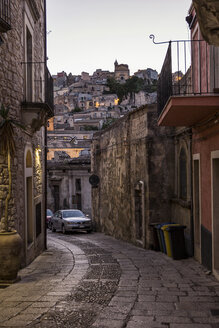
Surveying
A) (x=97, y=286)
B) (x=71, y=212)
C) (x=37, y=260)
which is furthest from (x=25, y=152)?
(x=71, y=212)

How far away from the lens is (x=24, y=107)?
989cm

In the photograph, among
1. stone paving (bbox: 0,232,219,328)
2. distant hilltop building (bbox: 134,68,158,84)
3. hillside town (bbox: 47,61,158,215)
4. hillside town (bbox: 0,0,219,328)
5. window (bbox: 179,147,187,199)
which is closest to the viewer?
stone paving (bbox: 0,232,219,328)

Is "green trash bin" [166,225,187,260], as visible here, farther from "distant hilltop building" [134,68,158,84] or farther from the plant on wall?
"distant hilltop building" [134,68,158,84]

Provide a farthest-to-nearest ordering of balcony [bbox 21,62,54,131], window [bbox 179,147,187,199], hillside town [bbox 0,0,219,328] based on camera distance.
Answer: window [bbox 179,147,187,199], balcony [bbox 21,62,54,131], hillside town [bbox 0,0,219,328]

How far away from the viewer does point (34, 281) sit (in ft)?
26.1

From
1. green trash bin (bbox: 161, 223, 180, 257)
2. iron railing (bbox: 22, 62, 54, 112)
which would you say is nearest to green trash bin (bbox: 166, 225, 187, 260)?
green trash bin (bbox: 161, 223, 180, 257)

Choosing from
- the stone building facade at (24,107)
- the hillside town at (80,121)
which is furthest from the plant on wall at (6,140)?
the hillside town at (80,121)

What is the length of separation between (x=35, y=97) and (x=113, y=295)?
6877mm

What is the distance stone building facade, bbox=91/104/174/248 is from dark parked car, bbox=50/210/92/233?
1.80 m

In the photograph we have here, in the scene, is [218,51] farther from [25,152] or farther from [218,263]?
[25,152]

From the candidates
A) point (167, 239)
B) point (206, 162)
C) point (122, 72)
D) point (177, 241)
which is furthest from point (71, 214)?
point (122, 72)

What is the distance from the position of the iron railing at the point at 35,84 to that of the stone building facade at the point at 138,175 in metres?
3.02

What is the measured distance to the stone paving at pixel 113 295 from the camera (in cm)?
547

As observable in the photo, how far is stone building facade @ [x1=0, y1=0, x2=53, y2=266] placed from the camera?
28.0ft
